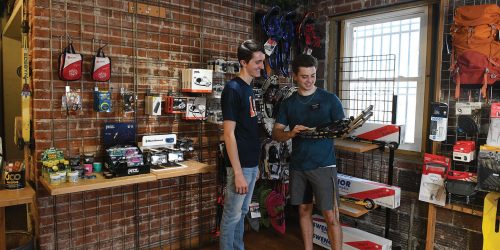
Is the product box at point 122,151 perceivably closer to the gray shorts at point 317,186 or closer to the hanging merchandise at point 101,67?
the hanging merchandise at point 101,67

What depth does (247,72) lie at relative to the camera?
8.22 ft

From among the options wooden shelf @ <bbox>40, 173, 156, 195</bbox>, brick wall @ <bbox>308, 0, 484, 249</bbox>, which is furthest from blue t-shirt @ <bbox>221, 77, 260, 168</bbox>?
brick wall @ <bbox>308, 0, 484, 249</bbox>

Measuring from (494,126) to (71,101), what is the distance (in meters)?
3.07

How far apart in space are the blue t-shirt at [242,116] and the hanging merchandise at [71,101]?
1103mm

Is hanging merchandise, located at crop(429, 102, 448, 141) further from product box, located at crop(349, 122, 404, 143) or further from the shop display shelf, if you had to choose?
the shop display shelf

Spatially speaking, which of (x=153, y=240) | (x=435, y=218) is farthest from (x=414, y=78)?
(x=153, y=240)

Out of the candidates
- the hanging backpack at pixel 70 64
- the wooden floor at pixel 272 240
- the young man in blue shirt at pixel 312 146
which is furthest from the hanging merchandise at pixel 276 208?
the hanging backpack at pixel 70 64

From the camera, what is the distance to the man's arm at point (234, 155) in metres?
2.35

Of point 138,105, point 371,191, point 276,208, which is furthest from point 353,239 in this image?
point 138,105

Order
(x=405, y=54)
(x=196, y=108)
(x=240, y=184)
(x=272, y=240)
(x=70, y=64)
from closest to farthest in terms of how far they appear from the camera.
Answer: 1. (x=240, y=184)
2. (x=70, y=64)
3. (x=196, y=108)
4. (x=405, y=54)
5. (x=272, y=240)

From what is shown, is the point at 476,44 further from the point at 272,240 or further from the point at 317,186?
the point at 272,240

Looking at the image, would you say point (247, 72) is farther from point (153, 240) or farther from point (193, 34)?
point (153, 240)

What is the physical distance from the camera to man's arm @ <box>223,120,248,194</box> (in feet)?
7.72

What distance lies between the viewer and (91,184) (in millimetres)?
2297
